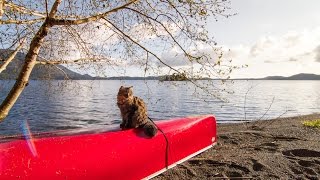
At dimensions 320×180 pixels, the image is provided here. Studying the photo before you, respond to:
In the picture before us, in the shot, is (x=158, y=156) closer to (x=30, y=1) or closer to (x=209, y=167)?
(x=209, y=167)

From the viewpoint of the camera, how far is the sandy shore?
7359mm

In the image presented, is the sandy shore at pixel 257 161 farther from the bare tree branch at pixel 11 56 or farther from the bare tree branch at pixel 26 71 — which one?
the bare tree branch at pixel 11 56

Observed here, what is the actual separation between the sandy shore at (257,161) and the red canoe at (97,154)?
512 mm

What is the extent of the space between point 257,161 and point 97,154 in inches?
149

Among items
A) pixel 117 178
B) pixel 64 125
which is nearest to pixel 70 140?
pixel 117 178

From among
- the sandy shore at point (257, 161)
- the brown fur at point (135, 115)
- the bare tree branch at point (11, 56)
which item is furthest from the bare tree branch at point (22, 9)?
the sandy shore at point (257, 161)

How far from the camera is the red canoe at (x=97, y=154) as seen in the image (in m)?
5.21

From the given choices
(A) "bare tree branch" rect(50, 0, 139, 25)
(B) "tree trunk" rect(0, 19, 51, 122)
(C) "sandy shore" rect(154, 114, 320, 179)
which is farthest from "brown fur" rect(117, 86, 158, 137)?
(B) "tree trunk" rect(0, 19, 51, 122)

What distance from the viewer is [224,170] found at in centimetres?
756

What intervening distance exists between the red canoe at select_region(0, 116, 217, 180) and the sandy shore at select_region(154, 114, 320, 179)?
0.51 m

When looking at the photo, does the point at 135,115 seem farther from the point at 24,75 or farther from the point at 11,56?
the point at 11,56

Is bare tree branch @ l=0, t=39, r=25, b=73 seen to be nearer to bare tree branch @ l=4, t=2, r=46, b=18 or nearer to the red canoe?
bare tree branch @ l=4, t=2, r=46, b=18

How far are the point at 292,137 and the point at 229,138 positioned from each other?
1922mm

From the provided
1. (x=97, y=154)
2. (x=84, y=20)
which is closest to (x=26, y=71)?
(x=84, y=20)
